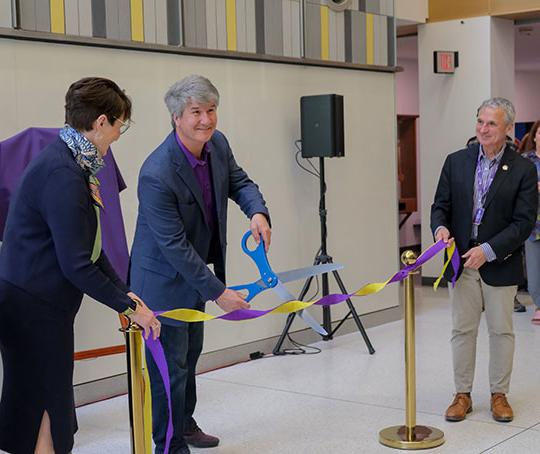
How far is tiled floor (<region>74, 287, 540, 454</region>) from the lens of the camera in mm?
4297

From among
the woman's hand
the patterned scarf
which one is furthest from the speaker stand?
the patterned scarf

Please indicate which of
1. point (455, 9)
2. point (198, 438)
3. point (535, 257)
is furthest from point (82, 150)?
point (455, 9)

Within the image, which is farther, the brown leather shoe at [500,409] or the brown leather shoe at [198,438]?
the brown leather shoe at [500,409]

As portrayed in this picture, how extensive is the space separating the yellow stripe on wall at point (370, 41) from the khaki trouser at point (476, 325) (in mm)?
2953

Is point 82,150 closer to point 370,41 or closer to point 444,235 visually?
point 444,235

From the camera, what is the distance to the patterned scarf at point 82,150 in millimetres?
2908

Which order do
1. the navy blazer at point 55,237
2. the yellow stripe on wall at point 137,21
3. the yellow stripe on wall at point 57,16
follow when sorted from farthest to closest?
the yellow stripe on wall at point 137,21 → the yellow stripe on wall at point 57,16 → the navy blazer at point 55,237

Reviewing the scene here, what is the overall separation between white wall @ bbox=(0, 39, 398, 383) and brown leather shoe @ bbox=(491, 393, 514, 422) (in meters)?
1.97

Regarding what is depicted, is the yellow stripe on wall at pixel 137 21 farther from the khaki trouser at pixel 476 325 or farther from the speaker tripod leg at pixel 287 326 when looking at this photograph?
the khaki trouser at pixel 476 325

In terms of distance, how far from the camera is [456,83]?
28.8 feet

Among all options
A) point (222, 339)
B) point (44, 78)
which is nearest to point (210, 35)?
point (44, 78)

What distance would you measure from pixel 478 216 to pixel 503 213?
0.12 meters

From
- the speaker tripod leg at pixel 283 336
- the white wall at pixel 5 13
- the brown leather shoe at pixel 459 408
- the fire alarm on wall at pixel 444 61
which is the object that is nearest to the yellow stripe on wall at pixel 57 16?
the white wall at pixel 5 13

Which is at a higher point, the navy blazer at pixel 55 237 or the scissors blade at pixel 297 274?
the navy blazer at pixel 55 237
